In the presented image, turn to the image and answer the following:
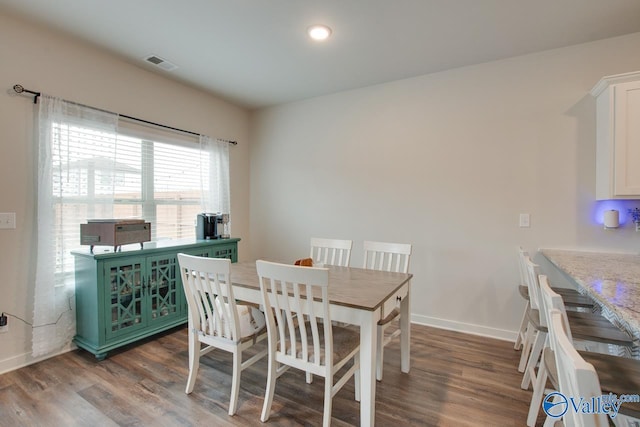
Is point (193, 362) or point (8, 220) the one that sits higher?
point (8, 220)

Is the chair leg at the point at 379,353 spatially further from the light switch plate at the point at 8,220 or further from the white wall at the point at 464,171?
the light switch plate at the point at 8,220

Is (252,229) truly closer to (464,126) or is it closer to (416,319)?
(416,319)

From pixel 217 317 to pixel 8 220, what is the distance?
1.80m

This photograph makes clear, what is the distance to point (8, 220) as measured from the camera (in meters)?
2.25

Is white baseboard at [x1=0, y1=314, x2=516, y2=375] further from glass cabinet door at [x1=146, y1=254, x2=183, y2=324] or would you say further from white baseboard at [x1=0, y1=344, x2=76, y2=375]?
glass cabinet door at [x1=146, y1=254, x2=183, y2=324]

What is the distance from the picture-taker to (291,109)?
4.02 metres

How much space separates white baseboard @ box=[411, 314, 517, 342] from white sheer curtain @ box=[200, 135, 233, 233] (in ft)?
8.01

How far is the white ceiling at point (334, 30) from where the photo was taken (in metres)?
2.10

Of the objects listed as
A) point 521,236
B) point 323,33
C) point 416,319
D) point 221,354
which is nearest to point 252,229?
point 221,354

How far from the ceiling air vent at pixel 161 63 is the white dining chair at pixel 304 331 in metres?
2.38

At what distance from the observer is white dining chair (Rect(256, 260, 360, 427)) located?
1.53 m

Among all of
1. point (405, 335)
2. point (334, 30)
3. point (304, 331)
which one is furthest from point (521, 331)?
point (334, 30)

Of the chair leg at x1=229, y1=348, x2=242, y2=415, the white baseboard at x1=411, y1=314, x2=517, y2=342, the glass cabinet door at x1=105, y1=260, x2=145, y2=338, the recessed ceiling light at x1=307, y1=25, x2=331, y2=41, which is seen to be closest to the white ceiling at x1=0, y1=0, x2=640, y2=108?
the recessed ceiling light at x1=307, y1=25, x2=331, y2=41

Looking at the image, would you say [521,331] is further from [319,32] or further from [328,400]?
[319,32]
